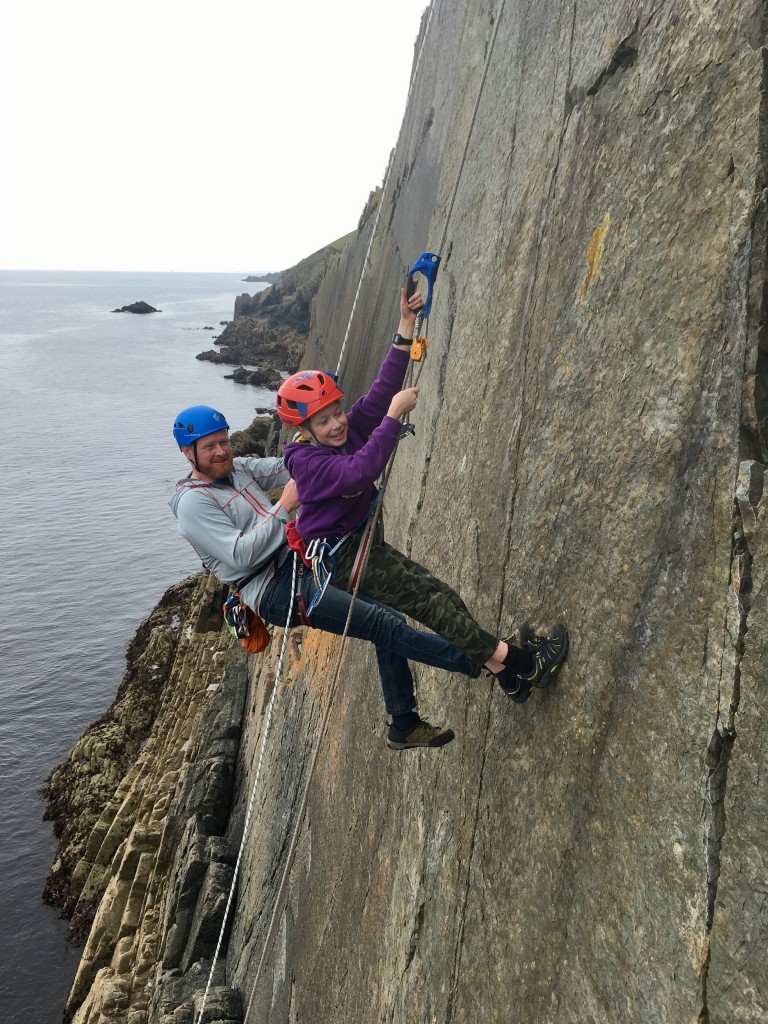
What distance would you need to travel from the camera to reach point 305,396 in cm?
401

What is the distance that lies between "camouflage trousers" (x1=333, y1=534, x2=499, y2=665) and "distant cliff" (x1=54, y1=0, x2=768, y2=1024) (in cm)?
41

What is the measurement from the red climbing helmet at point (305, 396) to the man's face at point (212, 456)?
2.85ft

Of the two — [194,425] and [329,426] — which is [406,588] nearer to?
[329,426]

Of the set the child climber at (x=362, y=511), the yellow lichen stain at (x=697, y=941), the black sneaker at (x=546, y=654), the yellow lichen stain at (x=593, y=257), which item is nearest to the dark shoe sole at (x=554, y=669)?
the black sneaker at (x=546, y=654)

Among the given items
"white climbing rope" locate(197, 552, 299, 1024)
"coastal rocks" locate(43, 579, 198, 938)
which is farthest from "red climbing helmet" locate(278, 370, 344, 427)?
"coastal rocks" locate(43, 579, 198, 938)

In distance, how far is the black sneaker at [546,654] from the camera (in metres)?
3.25

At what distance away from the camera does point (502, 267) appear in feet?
15.9

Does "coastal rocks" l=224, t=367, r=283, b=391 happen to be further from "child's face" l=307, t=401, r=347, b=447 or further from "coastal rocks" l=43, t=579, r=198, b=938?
"child's face" l=307, t=401, r=347, b=447

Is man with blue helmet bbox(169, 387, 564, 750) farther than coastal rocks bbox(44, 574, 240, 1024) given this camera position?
No

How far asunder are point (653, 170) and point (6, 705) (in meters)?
25.9

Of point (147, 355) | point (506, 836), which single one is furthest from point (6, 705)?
point (147, 355)

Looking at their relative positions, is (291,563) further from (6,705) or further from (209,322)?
(209,322)

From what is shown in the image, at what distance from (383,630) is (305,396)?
1561 millimetres

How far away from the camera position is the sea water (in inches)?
646
